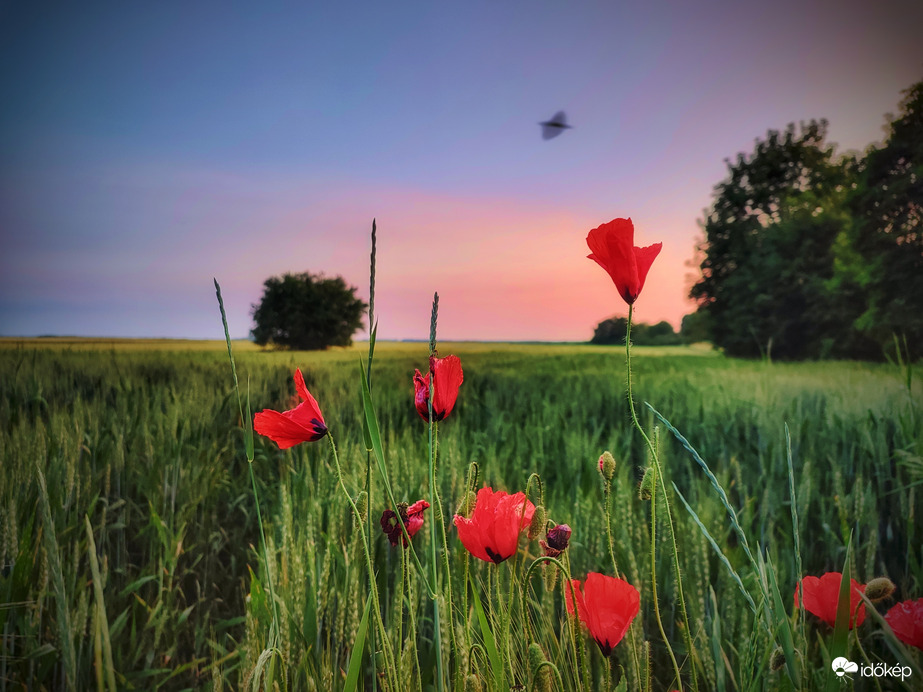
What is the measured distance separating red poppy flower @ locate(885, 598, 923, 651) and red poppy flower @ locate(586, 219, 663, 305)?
32 centimetres

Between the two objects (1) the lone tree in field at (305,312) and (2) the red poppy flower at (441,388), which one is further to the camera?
(1) the lone tree in field at (305,312)

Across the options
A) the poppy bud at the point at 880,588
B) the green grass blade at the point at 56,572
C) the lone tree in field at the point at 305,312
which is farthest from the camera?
the lone tree in field at the point at 305,312

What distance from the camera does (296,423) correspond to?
0.43 metres

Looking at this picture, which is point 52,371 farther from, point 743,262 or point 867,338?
point 867,338

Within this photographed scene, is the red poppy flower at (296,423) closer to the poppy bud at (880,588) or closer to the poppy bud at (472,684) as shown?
the poppy bud at (472,684)

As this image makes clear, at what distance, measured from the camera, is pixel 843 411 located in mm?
1941

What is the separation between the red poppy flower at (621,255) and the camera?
414 mm

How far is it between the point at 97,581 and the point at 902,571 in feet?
4.14

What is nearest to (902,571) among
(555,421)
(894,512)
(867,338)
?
(894,512)

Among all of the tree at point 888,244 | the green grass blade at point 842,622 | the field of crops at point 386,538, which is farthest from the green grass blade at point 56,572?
the tree at point 888,244

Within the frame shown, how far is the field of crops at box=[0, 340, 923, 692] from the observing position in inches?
18.7

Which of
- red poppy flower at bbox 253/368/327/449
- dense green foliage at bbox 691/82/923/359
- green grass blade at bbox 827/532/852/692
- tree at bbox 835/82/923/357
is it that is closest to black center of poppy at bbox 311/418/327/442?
red poppy flower at bbox 253/368/327/449

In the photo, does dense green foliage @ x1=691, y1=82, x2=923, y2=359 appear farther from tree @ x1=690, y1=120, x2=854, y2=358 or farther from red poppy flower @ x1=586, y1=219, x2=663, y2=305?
red poppy flower @ x1=586, y1=219, x2=663, y2=305

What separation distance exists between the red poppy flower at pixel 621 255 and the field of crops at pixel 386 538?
171 mm
